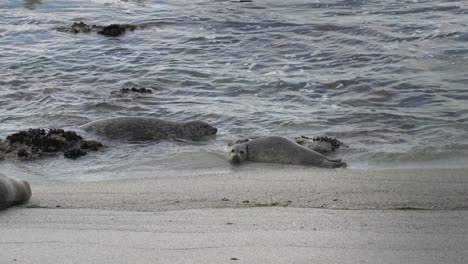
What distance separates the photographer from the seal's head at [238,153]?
937cm

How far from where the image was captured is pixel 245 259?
5012mm

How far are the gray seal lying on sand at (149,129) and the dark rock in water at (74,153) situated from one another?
3.07 ft

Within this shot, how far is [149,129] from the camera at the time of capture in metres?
11.1

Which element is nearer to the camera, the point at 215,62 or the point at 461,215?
the point at 461,215

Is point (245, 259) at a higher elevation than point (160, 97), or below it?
higher

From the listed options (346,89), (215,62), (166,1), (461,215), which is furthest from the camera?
(166,1)

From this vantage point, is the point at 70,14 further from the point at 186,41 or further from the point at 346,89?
the point at 346,89

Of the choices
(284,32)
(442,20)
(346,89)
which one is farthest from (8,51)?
(442,20)

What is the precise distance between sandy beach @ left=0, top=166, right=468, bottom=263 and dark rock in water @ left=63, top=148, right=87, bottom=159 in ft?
5.18

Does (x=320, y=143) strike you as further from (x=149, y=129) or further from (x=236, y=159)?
(x=149, y=129)

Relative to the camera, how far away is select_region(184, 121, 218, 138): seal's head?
1093cm

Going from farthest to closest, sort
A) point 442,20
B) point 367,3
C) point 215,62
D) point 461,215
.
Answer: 1. point 367,3
2. point 442,20
3. point 215,62
4. point 461,215

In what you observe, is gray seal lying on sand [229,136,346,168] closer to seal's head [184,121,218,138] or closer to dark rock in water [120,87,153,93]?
seal's head [184,121,218,138]

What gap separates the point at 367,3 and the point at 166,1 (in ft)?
21.4
